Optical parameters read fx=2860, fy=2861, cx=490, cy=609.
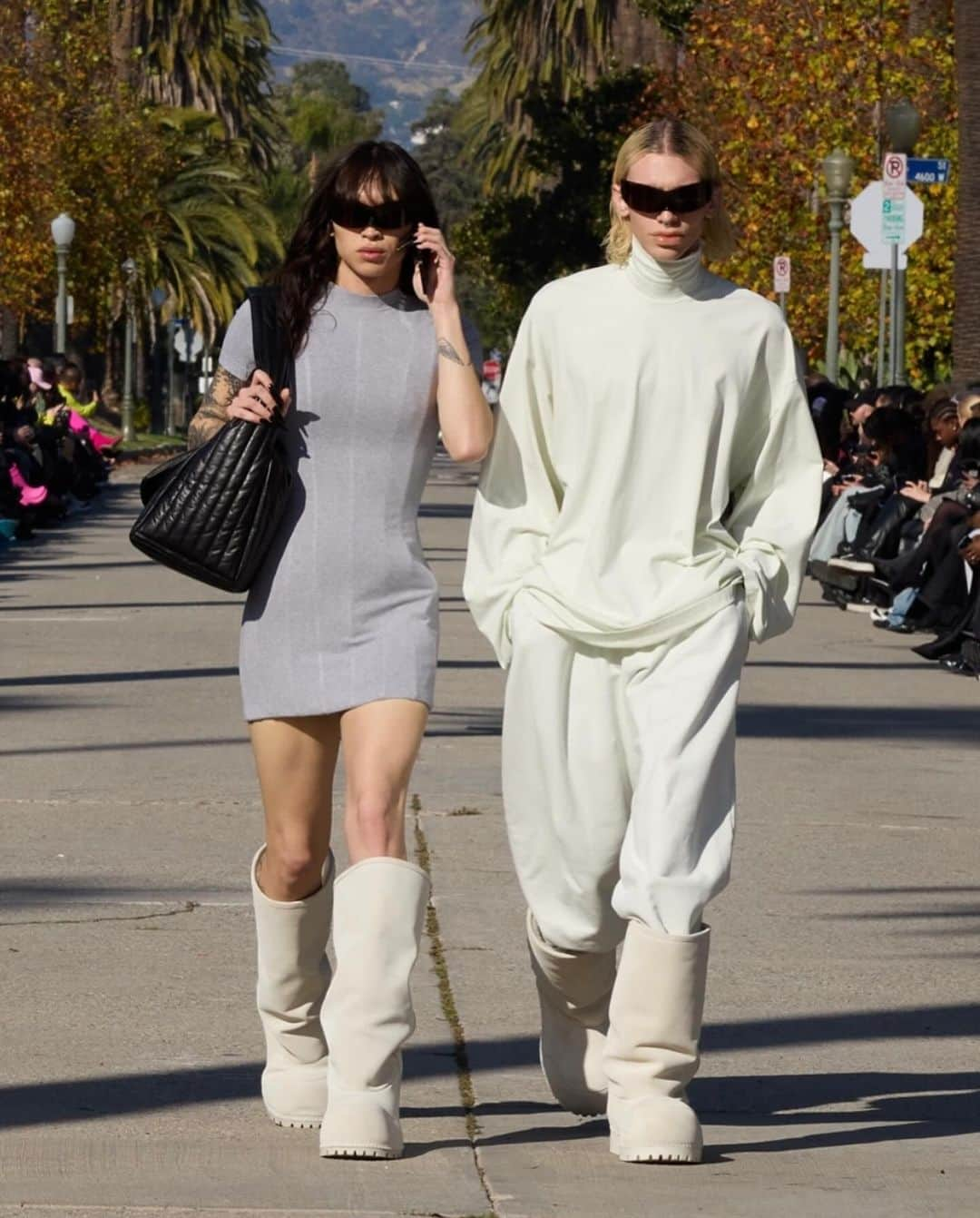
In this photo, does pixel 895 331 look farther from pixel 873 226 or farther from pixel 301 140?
pixel 301 140

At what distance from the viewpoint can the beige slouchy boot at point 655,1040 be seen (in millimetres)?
5070

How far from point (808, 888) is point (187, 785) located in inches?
110

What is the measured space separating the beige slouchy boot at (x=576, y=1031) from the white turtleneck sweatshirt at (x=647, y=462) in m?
0.62

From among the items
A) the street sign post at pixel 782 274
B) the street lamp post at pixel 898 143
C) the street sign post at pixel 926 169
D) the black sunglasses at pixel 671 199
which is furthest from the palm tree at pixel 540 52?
the black sunglasses at pixel 671 199

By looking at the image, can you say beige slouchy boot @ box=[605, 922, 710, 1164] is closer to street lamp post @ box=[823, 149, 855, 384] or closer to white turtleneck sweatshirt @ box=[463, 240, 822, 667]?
white turtleneck sweatshirt @ box=[463, 240, 822, 667]

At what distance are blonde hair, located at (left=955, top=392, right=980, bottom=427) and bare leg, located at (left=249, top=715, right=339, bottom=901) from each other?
12.8 m

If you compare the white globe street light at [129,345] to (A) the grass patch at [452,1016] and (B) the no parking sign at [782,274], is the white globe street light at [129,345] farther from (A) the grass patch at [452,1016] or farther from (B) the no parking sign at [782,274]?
(A) the grass patch at [452,1016]

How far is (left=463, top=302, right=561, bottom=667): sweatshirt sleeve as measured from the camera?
530cm

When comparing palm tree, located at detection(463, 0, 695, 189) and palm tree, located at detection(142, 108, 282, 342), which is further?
palm tree, located at detection(463, 0, 695, 189)

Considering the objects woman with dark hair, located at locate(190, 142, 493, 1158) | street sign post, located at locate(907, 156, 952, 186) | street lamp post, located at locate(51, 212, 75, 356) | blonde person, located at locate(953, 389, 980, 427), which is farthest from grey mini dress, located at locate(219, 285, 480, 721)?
street lamp post, located at locate(51, 212, 75, 356)

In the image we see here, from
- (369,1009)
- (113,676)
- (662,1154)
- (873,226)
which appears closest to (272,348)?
(369,1009)

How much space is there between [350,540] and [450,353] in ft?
1.28

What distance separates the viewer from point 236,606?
61.7 ft

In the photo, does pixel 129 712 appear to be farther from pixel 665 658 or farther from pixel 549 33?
pixel 549 33
